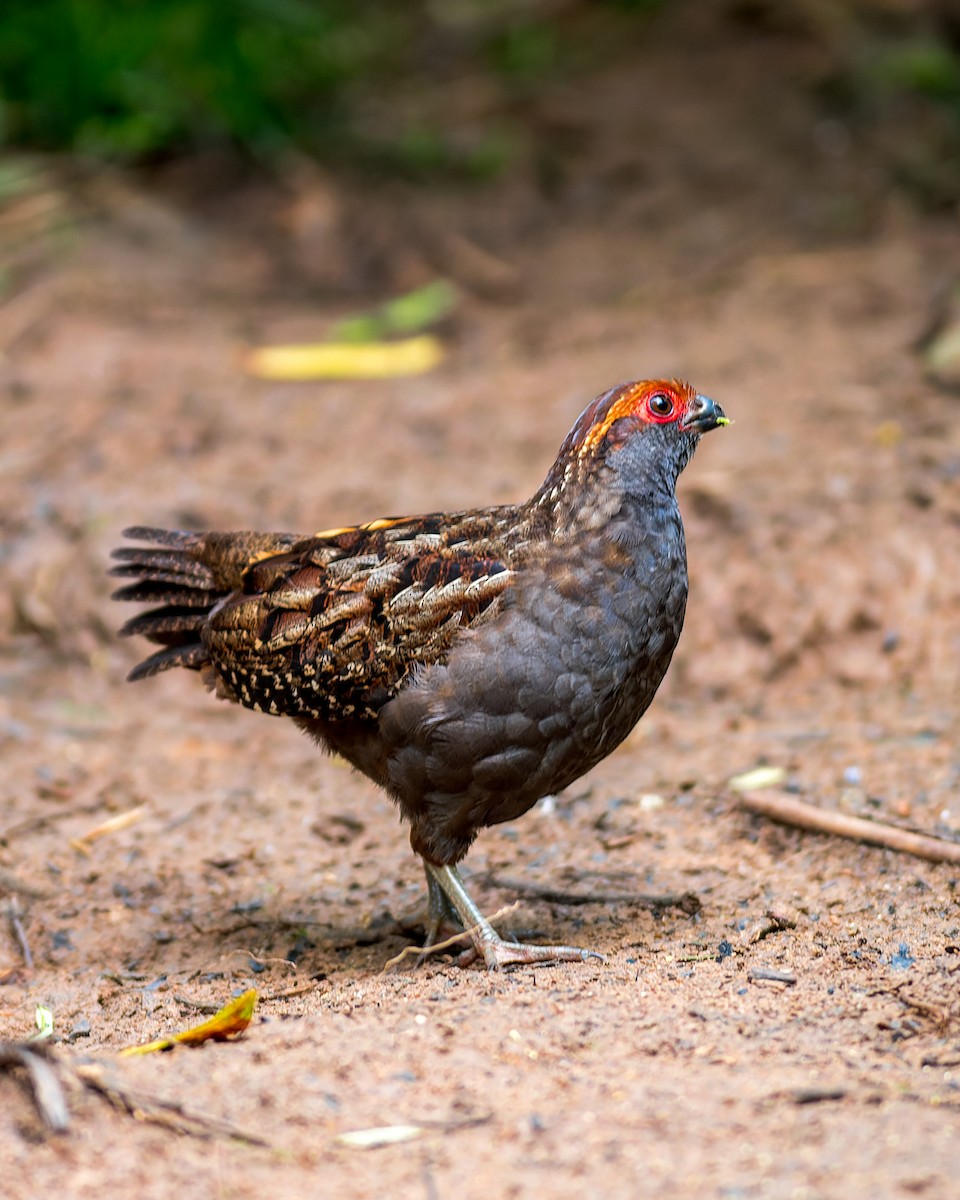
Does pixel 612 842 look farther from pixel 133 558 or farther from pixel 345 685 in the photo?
pixel 133 558

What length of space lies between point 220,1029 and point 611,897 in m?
1.69

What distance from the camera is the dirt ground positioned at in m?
3.42

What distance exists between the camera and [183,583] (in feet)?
18.1

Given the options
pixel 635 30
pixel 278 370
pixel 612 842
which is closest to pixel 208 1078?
pixel 612 842

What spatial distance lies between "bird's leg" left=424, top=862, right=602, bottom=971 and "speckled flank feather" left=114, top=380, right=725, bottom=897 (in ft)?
0.08

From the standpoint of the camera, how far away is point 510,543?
4.80 metres

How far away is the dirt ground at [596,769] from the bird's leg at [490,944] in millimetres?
144

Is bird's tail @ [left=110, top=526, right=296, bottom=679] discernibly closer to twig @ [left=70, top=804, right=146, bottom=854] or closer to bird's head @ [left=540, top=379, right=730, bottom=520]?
twig @ [left=70, top=804, right=146, bottom=854]

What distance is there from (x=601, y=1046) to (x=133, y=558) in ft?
8.98

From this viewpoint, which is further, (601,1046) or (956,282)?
(956,282)

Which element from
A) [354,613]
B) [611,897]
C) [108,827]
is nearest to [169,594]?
[354,613]

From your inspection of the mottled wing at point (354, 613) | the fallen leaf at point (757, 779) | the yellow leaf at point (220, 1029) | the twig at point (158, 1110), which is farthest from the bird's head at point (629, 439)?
the twig at point (158, 1110)

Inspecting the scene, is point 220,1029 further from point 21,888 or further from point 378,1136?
point 21,888

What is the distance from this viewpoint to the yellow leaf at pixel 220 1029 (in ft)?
13.0
